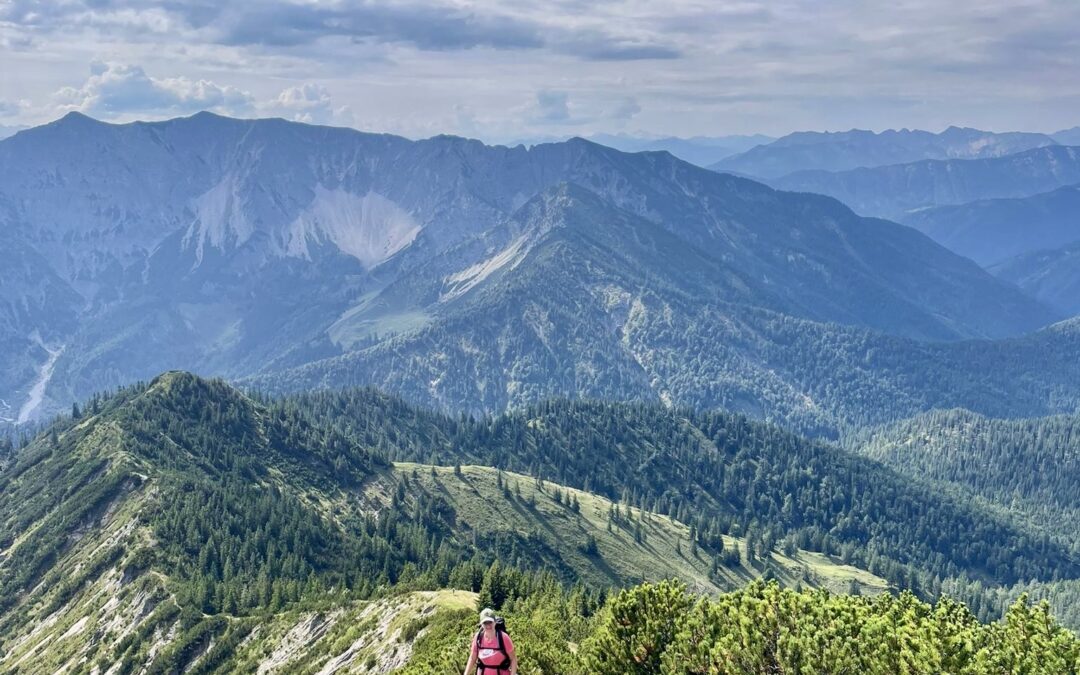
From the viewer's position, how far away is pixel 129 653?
146625 millimetres

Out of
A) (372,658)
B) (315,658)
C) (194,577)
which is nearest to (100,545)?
(194,577)

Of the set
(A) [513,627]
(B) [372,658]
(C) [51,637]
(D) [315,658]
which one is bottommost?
(C) [51,637]

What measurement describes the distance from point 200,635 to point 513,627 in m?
76.7

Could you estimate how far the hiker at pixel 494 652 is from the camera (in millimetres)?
37750

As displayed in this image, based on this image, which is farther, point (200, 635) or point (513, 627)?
point (200, 635)

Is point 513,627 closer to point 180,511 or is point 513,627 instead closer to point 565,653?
point 565,653

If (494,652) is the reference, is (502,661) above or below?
below

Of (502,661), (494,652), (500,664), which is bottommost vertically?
(500,664)

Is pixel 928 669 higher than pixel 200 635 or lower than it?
higher

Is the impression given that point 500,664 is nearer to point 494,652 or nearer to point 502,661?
point 502,661

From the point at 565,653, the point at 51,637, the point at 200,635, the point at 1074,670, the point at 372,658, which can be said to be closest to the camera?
the point at 1074,670

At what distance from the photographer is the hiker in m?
37.8

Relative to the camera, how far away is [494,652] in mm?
37875

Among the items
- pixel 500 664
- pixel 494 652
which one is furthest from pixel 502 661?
pixel 494 652
